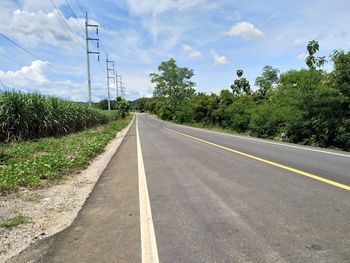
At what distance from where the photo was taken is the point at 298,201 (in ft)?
18.2

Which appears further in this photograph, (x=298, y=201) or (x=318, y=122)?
(x=318, y=122)

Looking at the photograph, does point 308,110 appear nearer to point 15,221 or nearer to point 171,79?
point 15,221

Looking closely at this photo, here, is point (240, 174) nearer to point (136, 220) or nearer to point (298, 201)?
point (298, 201)

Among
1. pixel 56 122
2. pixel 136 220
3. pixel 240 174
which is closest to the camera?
pixel 136 220

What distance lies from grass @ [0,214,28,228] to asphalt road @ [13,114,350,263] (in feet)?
2.91

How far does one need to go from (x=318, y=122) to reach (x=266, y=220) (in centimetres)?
1533

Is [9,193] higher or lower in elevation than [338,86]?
lower

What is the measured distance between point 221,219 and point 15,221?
3.25m

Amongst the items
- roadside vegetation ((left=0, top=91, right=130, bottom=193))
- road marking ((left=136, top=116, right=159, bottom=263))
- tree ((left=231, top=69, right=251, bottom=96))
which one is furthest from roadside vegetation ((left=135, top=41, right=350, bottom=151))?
tree ((left=231, top=69, right=251, bottom=96))

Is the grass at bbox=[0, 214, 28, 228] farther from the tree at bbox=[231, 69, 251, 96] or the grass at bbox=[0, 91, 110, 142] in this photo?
the tree at bbox=[231, 69, 251, 96]

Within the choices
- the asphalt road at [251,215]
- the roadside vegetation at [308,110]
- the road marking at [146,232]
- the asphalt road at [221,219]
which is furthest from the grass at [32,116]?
the roadside vegetation at [308,110]

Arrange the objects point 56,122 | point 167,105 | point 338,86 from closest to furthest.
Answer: point 338,86 < point 56,122 < point 167,105

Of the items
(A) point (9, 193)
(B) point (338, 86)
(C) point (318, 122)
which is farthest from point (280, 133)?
(A) point (9, 193)

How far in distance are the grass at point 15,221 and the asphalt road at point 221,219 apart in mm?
887
